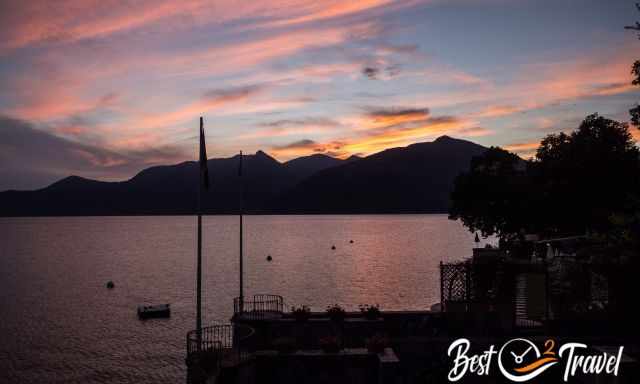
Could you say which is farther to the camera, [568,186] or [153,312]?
Result: [153,312]

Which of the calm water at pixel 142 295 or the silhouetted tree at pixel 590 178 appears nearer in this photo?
the silhouetted tree at pixel 590 178

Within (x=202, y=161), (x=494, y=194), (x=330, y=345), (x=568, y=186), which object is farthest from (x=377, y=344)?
(x=494, y=194)

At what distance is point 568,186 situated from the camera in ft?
160

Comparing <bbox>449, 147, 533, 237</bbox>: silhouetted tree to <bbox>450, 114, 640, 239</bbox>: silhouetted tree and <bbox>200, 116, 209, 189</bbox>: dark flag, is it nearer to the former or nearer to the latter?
<bbox>450, 114, 640, 239</bbox>: silhouetted tree

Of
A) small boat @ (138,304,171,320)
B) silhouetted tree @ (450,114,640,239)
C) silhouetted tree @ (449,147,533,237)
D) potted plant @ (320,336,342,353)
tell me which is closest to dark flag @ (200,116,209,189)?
potted plant @ (320,336,342,353)

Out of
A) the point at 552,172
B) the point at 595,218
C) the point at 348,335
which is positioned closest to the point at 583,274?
the point at 348,335

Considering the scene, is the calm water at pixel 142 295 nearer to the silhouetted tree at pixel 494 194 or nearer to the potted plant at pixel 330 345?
the silhouetted tree at pixel 494 194

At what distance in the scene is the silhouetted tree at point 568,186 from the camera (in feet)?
153

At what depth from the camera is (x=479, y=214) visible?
6469cm

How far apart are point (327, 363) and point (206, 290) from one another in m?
84.6

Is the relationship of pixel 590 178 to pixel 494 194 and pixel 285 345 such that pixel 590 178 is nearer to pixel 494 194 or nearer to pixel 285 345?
pixel 494 194

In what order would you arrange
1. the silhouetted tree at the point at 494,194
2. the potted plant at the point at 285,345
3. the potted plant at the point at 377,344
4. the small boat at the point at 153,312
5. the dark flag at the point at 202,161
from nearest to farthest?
the potted plant at the point at 377,344, the potted plant at the point at 285,345, the dark flag at the point at 202,161, the silhouetted tree at the point at 494,194, the small boat at the point at 153,312

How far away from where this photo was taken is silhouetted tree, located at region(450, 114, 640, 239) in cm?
4675

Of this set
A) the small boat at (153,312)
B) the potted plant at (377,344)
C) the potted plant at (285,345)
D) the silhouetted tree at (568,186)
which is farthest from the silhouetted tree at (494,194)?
the small boat at (153,312)
